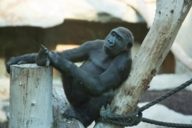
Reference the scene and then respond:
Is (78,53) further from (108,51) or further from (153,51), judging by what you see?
(153,51)

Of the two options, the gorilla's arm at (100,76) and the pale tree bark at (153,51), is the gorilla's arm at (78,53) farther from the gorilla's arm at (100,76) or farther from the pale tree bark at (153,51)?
the pale tree bark at (153,51)

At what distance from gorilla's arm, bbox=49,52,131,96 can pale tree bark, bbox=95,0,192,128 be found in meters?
0.20

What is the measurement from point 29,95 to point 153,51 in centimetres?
59

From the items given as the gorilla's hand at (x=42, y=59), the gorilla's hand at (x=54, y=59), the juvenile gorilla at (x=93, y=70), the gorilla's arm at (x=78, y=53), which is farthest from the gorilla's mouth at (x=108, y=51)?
the gorilla's hand at (x=42, y=59)

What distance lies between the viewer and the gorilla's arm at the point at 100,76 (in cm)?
248

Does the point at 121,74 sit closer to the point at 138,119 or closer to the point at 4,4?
the point at 138,119

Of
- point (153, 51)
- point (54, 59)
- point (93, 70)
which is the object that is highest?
point (153, 51)

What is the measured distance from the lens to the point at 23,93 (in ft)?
6.97

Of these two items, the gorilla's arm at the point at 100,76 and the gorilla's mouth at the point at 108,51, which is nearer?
the gorilla's arm at the point at 100,76

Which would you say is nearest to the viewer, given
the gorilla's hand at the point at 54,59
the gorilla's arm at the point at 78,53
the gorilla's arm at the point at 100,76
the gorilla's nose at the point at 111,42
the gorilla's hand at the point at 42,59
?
the gorilla's hand at the point at 42,59

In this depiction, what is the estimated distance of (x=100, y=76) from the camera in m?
2.63

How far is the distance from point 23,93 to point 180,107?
3.38m

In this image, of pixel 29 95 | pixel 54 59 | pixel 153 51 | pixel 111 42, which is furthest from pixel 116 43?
pixel 29 95

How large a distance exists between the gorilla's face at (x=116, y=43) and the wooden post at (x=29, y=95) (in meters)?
0.75
